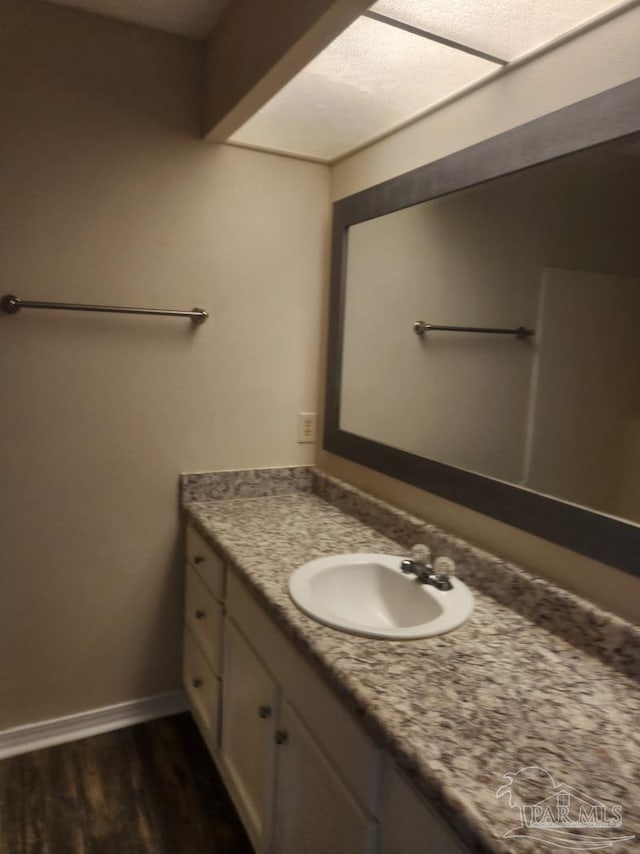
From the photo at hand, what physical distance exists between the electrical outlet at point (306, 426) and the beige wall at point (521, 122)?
1.23ft

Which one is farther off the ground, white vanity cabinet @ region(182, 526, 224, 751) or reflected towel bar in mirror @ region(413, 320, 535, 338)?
reflected towel bar in mirror @ region(413, 320, 535, 338)

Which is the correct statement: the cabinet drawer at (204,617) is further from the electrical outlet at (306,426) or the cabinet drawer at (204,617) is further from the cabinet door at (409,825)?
the cabinet door at (409,825)

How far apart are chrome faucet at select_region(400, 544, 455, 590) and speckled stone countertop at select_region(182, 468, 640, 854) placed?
0.16 ft

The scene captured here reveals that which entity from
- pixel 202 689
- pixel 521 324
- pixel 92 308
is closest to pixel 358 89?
pixel 521 324

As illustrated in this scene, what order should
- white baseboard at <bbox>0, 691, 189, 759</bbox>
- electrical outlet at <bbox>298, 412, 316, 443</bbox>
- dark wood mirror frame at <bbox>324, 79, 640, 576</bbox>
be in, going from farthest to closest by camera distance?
1. electrical outlet at <bbox>298, 412, 316, 443</bbox>
2. white baseboard at <bbox>0, 691, 189, 759</bbox>
3. dark wood mirror frame at <bbox>324, 79, 640, 576</bbox>

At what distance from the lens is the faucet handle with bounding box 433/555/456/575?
4.43 feet

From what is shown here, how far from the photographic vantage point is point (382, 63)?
4.45ft

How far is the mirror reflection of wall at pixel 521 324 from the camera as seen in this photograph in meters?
1.07

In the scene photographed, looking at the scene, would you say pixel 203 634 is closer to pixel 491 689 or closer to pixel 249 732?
pixel 249 732

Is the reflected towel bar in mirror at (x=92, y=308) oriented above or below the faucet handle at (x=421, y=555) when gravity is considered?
above

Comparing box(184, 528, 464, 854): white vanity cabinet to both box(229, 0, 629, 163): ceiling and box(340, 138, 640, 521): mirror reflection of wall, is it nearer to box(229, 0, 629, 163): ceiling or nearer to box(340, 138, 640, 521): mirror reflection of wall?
box(340, 138, 640, 521): mirror reflection of wall
